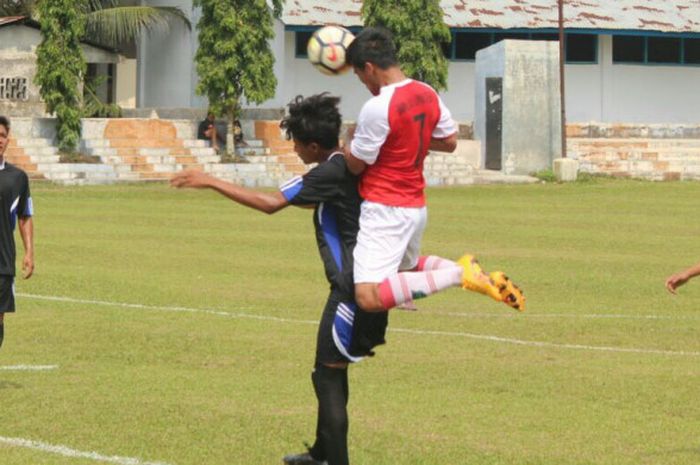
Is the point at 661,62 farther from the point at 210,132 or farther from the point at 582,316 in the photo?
the point at 582,316

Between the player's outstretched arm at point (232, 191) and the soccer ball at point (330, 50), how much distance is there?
1.04 meters

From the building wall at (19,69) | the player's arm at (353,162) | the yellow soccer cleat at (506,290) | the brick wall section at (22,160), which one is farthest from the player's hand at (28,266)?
the building wall at (19,69)

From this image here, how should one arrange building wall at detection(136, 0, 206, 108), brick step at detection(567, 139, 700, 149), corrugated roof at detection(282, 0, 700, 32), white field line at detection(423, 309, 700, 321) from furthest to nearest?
corrugated roof at detection(282, 0, 700, 32) < building wall at detection(136, 0, 206, 108) < brick step at detection(567, 139, 700, 149) < white field line at detection(423, 309, 700, 321)

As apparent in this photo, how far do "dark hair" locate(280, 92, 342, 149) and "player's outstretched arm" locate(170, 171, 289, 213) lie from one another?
376mm

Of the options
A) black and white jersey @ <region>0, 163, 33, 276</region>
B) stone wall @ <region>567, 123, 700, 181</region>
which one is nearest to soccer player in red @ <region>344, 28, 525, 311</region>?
black and white jersey @ <region>0, 163, 33, 276</region>

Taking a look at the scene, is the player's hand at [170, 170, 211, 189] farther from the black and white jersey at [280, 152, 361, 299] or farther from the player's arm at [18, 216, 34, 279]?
the player's arm at [18, 216, 34, 279]

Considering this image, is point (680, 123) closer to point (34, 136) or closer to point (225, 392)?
point (34, 136)

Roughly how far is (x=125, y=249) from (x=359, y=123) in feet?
56.0

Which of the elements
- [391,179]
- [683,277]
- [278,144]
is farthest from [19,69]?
[391,179]

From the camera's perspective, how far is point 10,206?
1162 centimetres

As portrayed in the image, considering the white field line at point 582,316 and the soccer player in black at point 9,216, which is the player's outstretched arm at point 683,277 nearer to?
the soccer player in black at point 9,216

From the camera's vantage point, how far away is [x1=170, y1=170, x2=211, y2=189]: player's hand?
821 cm

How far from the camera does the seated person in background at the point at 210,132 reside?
48.5 meters

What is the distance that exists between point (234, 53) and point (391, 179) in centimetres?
3940
